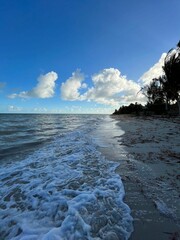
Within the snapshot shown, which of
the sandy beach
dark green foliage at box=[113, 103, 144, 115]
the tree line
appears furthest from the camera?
dark green foliage at box=[113, 103, 144, 115]

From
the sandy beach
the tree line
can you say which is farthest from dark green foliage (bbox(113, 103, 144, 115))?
the sandy beach

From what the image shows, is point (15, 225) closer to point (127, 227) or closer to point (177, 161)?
point (127, 227)

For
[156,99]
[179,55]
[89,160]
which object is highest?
[179,55]

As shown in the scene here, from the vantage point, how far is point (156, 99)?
4791 cm

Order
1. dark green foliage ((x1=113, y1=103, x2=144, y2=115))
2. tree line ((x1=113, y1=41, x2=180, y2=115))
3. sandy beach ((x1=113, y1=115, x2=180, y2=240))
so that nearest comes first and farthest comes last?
sandy beach ((x1=113, y1=115, x2=180, y2=240)) < tree line ((x1=113, y1=41, x2=180, y2=115)) < dark green foliage ((x1=113, y1=103, x2=144, y2=115))

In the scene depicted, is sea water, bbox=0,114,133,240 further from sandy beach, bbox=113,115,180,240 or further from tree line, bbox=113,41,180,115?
tree line, bbox=113,41,180,115

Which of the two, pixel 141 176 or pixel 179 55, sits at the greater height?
pixel 179 55

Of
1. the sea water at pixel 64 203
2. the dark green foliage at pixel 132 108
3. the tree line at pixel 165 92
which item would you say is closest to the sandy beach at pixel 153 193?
the sea water at pixel 64 203

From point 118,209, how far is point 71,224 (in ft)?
2.68

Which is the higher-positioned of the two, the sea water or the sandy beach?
the sandy beach

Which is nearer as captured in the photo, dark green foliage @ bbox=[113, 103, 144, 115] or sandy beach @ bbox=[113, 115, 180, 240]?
sandy beach @ bbox=[113, 115, 180, 240]

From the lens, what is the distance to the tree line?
23.5m

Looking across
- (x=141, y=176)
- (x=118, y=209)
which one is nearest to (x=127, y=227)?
(x=118, y=209)

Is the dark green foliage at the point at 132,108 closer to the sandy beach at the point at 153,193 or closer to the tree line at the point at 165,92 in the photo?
the tree line at the point at 165,92
